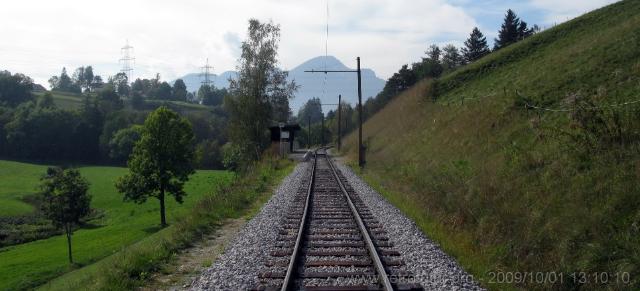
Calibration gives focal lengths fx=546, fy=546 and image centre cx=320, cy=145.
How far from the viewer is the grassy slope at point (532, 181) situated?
8.13 m

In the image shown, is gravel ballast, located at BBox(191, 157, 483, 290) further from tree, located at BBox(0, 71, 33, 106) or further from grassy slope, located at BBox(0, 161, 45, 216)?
tree, located at BBox(0, 71, 33, 106)

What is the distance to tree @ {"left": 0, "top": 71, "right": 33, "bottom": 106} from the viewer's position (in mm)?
148625

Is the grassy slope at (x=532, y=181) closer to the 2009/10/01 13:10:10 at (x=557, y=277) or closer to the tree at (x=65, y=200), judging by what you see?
the 2009/10/01 13:10:10 at (x=557, y=277)

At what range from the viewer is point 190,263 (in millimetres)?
9031

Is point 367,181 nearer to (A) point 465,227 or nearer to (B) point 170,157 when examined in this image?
(A) point 465,227

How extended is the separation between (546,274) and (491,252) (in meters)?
1.55

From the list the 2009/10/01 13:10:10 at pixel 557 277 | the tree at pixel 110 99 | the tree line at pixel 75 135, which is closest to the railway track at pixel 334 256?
the 2009/10/01 13:10:10 at pixel 557 277

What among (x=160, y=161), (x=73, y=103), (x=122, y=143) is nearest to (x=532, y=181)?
(x=160, y=161)

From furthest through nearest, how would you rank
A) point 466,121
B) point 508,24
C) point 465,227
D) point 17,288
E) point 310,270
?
point 508,24 → point 17,288 → point 466,121 → point 465,227 → point 310,270

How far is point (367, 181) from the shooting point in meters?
23.8

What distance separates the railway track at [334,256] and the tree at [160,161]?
3582 cm

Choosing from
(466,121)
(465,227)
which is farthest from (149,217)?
(465,227)

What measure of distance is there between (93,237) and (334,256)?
3506cm

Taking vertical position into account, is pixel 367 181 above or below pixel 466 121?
below
